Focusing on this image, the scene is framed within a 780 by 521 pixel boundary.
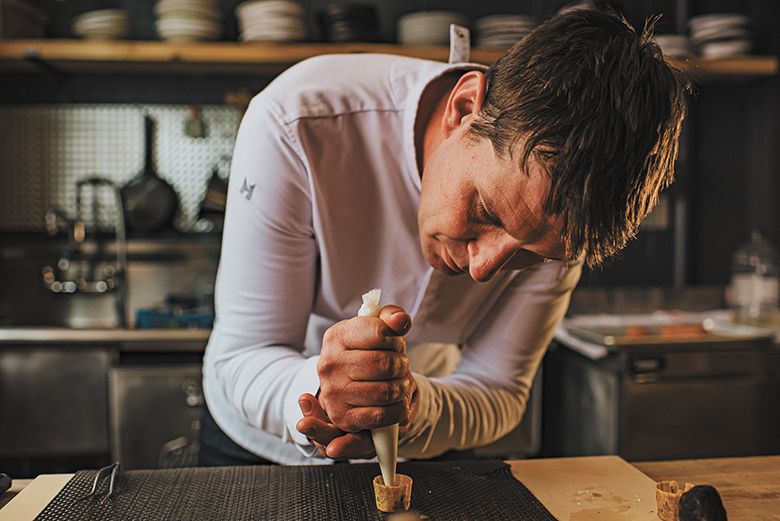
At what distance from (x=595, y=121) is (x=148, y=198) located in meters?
3.02

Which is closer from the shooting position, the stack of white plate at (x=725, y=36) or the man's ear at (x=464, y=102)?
the man's ear at (x=464, y=102)

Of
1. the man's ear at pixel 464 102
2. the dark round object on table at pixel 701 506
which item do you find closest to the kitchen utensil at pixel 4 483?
the man's ear at pixel 464 102

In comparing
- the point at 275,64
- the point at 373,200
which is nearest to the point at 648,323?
the point at 275,64

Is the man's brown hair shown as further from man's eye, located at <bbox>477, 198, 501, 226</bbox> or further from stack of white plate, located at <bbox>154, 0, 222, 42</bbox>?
stack of white plate, located at <bbox>154, 0, 222, 42</bbox>

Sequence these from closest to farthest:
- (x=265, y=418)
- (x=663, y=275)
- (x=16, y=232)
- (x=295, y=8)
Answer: (x=265, y=418)
(x=295, y=8)
(x=16, y=232)
(x=663, y=275)

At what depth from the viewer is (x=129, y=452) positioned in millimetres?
2941

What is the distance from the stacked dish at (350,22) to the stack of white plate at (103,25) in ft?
2.79

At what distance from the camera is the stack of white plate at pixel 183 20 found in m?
3.24

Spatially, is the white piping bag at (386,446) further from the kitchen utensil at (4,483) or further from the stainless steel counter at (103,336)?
the stainless steel counter at (103,336)

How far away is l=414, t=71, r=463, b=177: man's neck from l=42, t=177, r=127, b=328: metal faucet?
2.51 metres

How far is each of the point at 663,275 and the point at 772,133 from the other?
846 millimetres

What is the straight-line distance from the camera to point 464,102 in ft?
3.38

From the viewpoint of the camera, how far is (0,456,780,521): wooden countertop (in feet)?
3.43

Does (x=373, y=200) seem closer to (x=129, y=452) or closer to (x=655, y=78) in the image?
(x=655, y=78)
